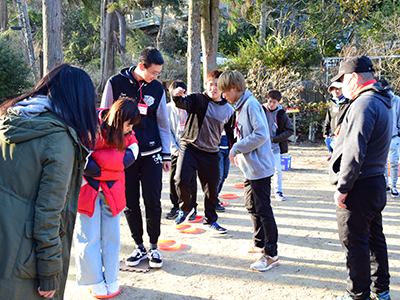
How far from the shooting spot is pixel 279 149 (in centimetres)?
641

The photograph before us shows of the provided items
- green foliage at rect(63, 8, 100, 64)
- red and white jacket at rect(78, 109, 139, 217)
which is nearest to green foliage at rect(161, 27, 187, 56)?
green foliage at rect(63, 8, 100, 64)

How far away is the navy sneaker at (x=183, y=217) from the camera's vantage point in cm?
495

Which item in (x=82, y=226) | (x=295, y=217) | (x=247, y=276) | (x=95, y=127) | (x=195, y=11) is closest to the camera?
(x=95, y=127)

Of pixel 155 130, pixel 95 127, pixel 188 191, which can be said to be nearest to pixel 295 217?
pixel 188 191

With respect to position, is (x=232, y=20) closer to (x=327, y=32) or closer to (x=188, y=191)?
(x=327, y=32)

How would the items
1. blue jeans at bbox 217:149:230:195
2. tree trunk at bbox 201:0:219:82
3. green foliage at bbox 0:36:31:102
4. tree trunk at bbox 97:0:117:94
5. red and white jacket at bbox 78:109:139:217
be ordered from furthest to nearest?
tree trunk at bbox 97:0:117:94, green foliage at bbox 0:36:31:102, tree trunk at bbox 201:0:219:82, blue jeans at bbox 217:149:230:195, red and white jacket at bbox 78:109:139:217

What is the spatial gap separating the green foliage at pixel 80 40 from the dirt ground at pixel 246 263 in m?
25.5

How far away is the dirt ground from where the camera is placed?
3.13 meters

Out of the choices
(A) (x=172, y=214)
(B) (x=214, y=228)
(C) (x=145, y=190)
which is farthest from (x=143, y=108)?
(A) (x=172, y=214)

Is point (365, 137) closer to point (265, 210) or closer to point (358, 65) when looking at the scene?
point (358, 65)

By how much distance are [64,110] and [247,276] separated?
2537 mm

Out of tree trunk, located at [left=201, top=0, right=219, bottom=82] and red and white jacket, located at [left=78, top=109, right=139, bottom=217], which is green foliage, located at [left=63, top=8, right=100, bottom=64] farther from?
red and white jacket, located at [left=78, top=109, right=139, bottom=217]

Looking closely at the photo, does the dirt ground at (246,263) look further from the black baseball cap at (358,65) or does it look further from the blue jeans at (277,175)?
the black baseball cap at (358,65)

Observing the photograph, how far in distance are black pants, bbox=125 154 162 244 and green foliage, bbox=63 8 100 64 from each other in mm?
26446
